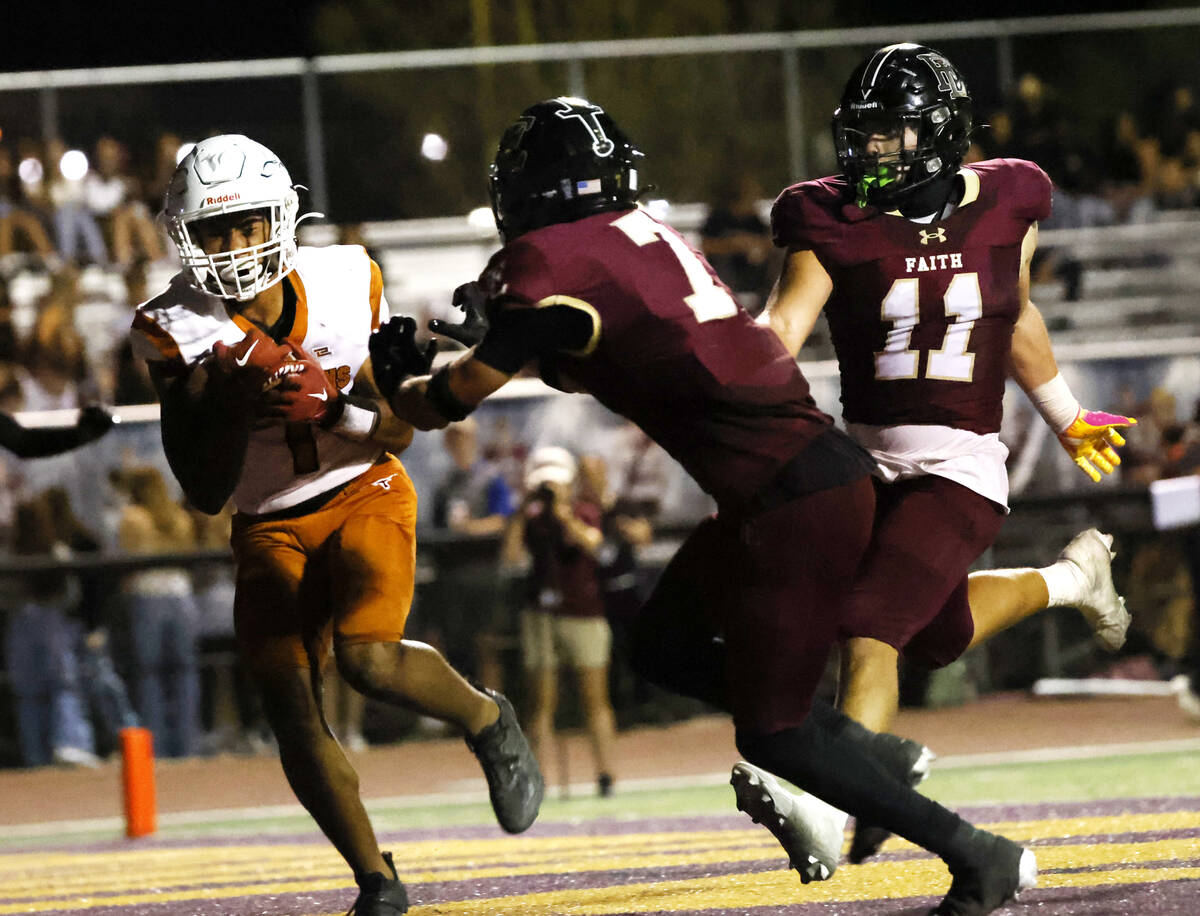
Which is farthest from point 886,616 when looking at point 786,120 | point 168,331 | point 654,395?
point 786,120

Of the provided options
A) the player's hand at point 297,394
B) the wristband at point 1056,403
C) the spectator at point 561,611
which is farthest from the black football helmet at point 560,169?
the spectator at point 561,611

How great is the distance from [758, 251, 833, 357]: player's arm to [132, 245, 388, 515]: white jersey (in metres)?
1.02

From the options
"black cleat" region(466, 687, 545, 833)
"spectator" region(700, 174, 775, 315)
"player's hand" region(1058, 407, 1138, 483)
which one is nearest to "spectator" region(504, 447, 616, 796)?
"spectator" region(700, 174, 775, 315)

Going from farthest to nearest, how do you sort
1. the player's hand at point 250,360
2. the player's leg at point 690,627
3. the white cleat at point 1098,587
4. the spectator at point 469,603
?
→ the spectator at point 469,603 → the white cleat at point 1098,587 → the player's hand at point 250,360 → the player's leg at point 690,627

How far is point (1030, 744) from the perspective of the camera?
11.2m

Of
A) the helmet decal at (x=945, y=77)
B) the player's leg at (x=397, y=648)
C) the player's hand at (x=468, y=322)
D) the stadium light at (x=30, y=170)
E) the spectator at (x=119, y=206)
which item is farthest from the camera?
the spectator at (x=119, y=206)

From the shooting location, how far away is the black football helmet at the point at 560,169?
4047mm

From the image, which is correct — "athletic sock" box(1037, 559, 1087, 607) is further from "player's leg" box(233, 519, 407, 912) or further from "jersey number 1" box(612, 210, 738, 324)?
"player's leg" box(233, 519, 407, 912)

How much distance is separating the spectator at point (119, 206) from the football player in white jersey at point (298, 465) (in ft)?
28.5

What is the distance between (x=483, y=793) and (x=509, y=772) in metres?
5.72

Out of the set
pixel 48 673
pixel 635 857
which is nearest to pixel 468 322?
pixel 635 857

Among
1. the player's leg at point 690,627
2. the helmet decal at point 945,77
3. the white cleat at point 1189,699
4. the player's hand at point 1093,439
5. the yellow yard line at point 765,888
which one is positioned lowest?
the white cleat at point 1189,699

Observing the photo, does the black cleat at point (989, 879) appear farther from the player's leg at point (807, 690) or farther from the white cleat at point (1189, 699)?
the white cleat at point (1189, 699)

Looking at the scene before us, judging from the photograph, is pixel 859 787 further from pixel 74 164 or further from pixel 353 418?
pixel 74 164
